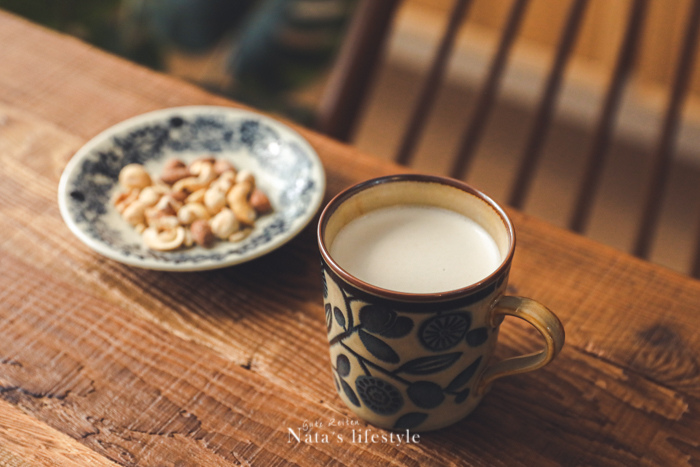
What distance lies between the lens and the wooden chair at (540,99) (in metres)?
0.72

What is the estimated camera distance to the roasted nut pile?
501 mm

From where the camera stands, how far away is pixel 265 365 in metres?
0.43

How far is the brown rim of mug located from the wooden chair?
1.11 feet

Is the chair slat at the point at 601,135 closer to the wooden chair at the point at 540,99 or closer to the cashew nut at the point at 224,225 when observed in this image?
the wooden chair at the point at 540,99

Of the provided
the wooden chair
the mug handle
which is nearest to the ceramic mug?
the mug handle

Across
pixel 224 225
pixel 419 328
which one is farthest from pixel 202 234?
pixel 419 328

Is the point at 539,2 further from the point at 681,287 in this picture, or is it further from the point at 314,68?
the point at 681,287

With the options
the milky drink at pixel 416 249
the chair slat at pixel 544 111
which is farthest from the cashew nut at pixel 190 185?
the chair slat at pixel 544 111

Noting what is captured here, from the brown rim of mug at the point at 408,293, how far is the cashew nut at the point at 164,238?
175mm

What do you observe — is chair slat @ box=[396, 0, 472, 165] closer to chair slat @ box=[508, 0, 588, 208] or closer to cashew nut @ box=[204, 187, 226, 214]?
chair slat @ box=[508, 0, 588, 208]

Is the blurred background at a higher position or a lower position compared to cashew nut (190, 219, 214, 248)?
lower

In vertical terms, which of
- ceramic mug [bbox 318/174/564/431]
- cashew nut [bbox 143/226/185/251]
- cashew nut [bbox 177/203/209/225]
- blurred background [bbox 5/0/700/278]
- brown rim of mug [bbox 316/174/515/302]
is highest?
brown rim of mug [bbox 316/174/515/302]

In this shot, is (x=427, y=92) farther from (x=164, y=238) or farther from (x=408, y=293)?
(x=408, y=293)

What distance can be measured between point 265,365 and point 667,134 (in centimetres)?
54
